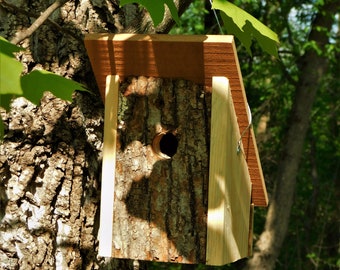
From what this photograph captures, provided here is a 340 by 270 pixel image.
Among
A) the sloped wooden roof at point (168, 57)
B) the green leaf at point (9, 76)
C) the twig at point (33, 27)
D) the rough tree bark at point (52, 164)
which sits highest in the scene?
the green leaf at point (9, 76)

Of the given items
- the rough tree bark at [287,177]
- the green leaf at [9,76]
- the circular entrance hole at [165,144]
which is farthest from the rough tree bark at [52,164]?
the rough tree bark at [287,177]

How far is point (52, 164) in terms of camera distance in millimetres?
2582

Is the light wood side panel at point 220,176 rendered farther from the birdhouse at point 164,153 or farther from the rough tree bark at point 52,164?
the rough tree bark at point 52,164

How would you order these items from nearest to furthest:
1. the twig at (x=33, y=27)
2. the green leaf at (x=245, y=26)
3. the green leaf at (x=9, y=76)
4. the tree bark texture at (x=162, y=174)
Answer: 1. the green leaf at (x=9, y=76)
2. the green leaf at (x=245, y=26)
3. the twig at (x=33, y=27)
4. the tree bark texture at (x=162, y=174)

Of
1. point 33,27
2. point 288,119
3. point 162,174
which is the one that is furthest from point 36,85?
point 288,119

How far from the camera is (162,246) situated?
239 cm

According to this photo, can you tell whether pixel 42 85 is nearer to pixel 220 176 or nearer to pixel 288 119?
pixel 220 176

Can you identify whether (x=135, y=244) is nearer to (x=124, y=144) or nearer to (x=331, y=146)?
(x=124, y=144)

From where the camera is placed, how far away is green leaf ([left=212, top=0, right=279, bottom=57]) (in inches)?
72.1

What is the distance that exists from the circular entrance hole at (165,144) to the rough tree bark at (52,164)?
0.28 m

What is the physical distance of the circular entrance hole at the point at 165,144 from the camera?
245cm

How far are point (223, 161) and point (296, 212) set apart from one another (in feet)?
40.4

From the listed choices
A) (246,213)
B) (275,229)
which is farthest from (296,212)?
(246,213)

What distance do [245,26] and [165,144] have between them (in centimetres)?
70
